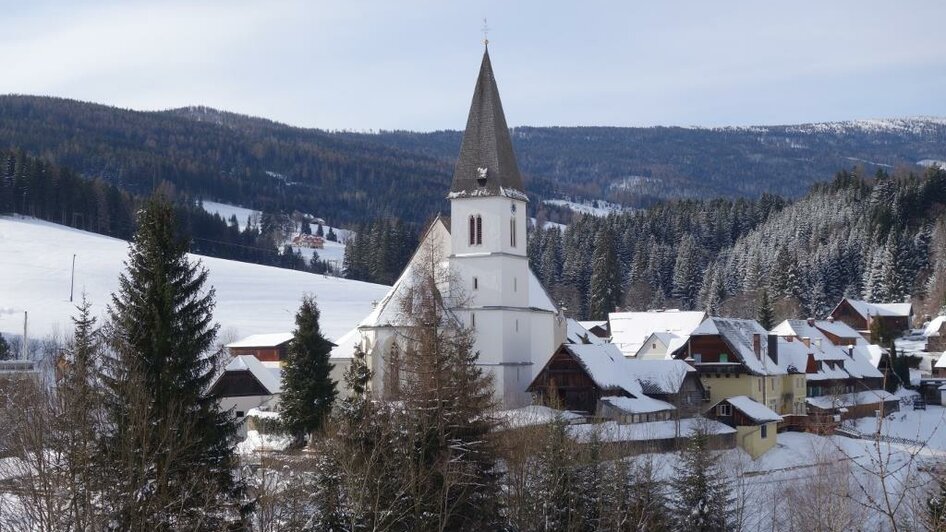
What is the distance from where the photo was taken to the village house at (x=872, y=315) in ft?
379

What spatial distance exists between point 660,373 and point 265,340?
37.0 m

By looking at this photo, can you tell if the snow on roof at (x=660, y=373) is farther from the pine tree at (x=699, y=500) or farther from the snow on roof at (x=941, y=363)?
the snow on roof at (x=941, y=363)

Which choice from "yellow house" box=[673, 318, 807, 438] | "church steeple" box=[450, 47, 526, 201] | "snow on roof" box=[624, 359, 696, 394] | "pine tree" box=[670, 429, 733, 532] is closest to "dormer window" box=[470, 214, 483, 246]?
"church steeple" box=[450, 47, 526, 201]

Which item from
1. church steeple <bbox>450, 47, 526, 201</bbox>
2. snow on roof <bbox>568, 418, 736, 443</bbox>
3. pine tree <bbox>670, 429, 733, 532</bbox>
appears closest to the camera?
pine tree <bbox>670, 429, 733, 532</bbox>

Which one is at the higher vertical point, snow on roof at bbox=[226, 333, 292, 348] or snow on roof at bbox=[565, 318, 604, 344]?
snow on roof at bbox=[565, 318, 604, 344]

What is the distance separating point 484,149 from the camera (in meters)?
59.5

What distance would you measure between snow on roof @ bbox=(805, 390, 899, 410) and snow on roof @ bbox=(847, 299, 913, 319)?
35.8 meters

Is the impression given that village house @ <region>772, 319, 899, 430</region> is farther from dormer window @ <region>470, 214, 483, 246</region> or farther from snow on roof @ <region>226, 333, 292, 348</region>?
snow on roof @ <region>226, 333, 292, 348</region>

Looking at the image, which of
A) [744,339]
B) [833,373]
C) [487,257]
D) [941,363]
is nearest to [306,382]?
[487,257]

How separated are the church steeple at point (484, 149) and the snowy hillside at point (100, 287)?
118 feet

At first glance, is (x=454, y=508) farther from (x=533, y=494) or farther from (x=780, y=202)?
(x=780, y=202)

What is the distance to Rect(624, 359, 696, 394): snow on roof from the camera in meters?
59.9

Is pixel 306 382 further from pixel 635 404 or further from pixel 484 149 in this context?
pixel 484 149

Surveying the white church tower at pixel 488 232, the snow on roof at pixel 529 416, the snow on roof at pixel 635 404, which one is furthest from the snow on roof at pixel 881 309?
the snow on roof at pixel 529 416
